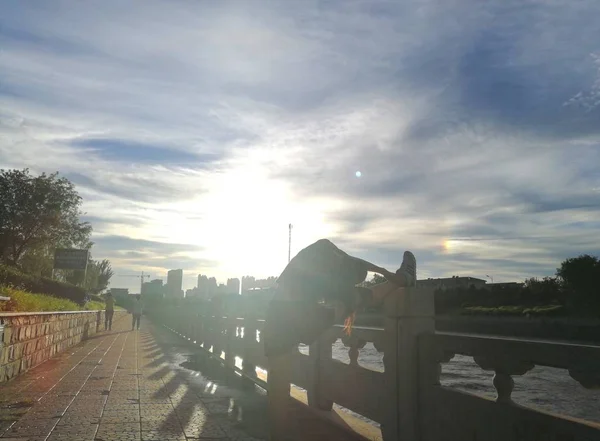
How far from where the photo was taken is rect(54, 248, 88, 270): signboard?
34.7 m

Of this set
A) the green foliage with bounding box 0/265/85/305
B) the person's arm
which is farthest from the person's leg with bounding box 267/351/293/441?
the green foliage with bounding box 0/265/85/305

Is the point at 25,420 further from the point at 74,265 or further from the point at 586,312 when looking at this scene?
the point at 586,312

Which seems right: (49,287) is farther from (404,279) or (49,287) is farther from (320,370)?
(404,279)

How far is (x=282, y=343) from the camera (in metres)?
2.82

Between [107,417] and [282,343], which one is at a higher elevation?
[282,343]

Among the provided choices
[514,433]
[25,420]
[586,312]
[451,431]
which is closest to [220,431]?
[25,420]

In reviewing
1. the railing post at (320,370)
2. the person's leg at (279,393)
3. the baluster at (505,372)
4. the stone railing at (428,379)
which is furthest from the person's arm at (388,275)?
the railing post at (320,370)

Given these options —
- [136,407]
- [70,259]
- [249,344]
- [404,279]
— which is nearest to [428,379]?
[404,279]

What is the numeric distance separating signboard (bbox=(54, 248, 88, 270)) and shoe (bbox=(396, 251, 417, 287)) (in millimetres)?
34777

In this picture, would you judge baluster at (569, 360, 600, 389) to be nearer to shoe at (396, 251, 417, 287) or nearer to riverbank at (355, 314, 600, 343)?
shoe at (396, 251, 417, 287)

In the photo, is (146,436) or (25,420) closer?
(146,436)

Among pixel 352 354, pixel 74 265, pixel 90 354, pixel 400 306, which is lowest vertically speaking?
pixel 90 354

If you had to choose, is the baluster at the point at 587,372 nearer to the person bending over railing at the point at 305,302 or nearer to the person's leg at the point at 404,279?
the person's leg at the point at 404,279

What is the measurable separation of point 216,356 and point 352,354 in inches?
371
